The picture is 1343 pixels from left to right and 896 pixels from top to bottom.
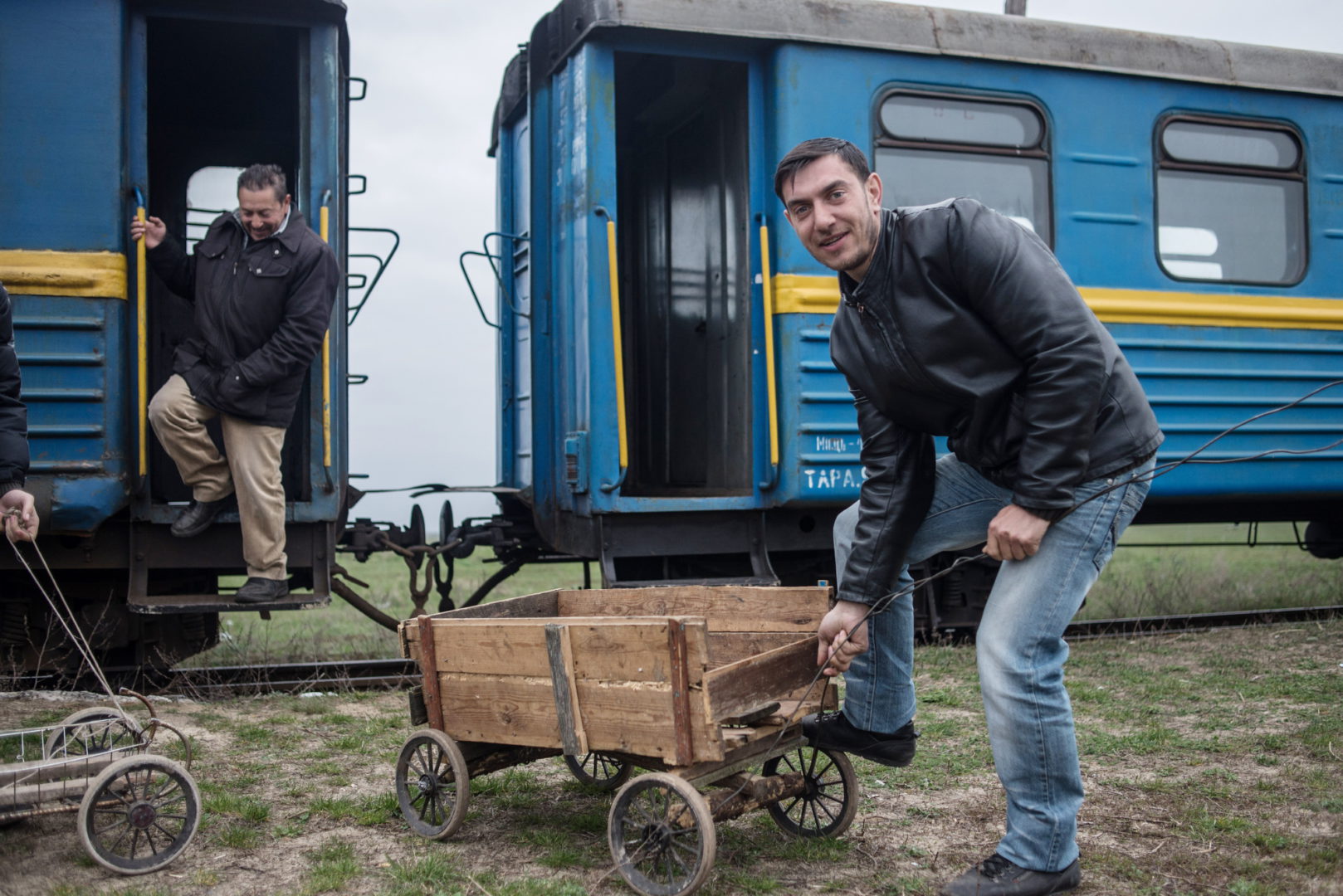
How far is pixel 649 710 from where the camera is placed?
281cm

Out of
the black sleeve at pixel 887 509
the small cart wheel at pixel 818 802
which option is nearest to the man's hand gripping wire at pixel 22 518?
the small cart wheel at pixel 818 802

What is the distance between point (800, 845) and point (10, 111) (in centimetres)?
447

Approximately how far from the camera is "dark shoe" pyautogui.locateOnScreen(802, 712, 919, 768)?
3.03m

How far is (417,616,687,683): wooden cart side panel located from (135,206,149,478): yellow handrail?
243 cm

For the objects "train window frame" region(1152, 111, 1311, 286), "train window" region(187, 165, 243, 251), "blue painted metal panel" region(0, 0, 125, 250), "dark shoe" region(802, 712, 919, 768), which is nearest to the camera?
"dark shoe" region(802, 712, 919, 768)

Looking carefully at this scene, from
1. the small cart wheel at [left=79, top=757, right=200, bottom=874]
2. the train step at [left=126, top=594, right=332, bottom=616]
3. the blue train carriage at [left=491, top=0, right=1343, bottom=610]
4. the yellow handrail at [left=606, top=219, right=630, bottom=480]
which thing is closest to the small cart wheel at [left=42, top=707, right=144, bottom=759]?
the small cart wheel at [left=79, top=757, right=200, bottom=874]

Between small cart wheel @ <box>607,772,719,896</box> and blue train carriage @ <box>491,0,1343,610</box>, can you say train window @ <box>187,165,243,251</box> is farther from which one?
small cart wheel @ <box>607,772,719,896</box>

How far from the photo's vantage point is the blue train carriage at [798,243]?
5.69 metres

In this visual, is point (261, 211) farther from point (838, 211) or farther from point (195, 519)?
point (838, 211)

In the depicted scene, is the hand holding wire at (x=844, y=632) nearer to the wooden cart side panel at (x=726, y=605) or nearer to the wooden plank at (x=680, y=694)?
the wooden cart side panel at (x=726, y=605)

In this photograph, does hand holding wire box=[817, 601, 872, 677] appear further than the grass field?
No

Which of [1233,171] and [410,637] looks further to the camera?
[1233,171]

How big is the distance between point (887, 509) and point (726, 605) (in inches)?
28.5

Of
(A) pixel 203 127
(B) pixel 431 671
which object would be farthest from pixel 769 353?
(A) pixel 203 127
